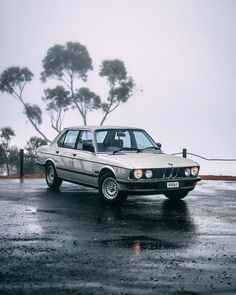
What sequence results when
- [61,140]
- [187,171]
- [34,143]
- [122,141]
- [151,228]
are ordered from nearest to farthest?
[151,228] → [187,171] → [122,141] → [61,140] → [34,143]

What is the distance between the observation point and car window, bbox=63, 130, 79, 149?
13203mm

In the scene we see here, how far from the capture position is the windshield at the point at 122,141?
40.0ft

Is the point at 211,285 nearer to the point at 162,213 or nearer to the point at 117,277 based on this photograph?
the point at 117,277

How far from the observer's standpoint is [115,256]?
21.2ft

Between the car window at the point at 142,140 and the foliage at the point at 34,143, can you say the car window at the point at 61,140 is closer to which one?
the car window at the point at 142,140

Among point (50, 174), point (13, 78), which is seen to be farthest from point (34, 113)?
point (50, 174)

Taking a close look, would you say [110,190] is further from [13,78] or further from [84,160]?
[13,78]

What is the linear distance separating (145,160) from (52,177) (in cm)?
377

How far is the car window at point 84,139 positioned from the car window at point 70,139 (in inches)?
8.7

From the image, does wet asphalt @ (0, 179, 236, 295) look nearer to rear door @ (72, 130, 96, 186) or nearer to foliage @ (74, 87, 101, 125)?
rear door @ (72, 130, 96, 186)

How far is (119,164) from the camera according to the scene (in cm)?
1116

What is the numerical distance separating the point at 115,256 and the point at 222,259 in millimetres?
1224

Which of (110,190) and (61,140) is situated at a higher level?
(61,140)

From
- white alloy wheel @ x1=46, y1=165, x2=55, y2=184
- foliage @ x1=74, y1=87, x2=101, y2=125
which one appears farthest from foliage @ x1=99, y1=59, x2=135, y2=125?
white alloy wheel @ x1=46, y1=165, x2=55, y2=184
